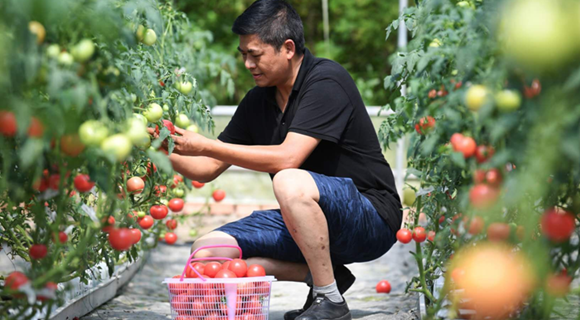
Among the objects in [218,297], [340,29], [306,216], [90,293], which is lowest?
[90,293]

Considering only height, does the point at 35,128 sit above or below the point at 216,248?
above

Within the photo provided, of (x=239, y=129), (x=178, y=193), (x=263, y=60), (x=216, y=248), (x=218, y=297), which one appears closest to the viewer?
(x=218, y=297)

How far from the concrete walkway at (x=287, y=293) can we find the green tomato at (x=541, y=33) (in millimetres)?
1369

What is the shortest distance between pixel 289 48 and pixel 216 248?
2.69ft

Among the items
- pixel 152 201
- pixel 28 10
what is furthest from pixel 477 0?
pixel 152 201

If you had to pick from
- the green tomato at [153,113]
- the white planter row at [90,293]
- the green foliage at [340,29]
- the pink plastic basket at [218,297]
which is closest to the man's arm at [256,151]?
the green tomato at [153,113]

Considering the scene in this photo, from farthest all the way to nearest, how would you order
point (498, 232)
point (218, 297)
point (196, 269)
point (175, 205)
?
point (175, 205) < point (196, 269) < point (218, 297) < point (498, 232)

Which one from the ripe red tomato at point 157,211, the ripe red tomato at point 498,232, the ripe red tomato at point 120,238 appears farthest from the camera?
the ripe red tomato at point 157,211

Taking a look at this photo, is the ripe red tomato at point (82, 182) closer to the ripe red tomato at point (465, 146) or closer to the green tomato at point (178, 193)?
the ripe red tomato at point (465, 146)

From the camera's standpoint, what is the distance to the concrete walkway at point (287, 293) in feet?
8.94

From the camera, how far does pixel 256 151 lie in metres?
2.38

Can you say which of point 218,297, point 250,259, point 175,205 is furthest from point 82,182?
point 175,205

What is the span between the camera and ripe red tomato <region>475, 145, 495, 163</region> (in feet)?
4.95

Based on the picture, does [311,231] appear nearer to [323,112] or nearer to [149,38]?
[323,112]
